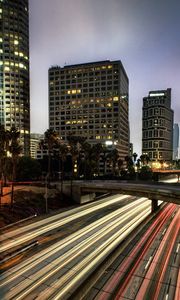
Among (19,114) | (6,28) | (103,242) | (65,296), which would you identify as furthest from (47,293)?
(6,28)

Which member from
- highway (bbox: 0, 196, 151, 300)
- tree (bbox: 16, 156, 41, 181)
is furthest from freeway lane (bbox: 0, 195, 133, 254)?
tree (bbox: 16, 156, 41, 181)

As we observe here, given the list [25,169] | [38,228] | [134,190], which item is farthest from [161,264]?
[25,169]

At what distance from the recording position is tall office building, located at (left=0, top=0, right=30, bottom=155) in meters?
168

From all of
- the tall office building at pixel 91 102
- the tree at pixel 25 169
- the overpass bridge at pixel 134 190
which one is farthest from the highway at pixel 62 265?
the tall office building at pixel 91 102

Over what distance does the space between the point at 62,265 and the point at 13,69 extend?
18109cm

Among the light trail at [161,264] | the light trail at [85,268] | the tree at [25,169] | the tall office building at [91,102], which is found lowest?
the light trail at [161,264]

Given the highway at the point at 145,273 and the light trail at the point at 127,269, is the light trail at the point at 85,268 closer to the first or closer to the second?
the highway at the point at 145,273

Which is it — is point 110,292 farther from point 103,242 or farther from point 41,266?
point 103,242

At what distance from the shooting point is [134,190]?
4800 cm

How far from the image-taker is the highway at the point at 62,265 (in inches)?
730

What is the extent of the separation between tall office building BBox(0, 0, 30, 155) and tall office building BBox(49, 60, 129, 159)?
25933 millimetres

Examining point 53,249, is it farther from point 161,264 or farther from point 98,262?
point 161,264

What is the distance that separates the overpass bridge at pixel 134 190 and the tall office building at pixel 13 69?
401 feet

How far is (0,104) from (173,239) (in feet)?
569
